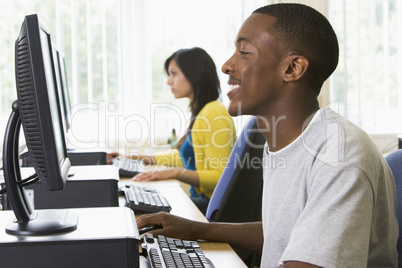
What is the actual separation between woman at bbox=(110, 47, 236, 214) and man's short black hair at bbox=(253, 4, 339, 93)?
1.51 metres

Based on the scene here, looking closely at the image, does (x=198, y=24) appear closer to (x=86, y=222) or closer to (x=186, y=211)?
(x=186, y=211)

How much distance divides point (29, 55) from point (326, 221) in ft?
1.87

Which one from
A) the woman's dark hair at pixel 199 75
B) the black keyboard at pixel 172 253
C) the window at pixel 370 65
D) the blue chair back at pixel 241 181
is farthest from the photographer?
the window at pixel 370 65

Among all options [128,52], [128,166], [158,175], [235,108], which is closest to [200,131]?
[158,175]

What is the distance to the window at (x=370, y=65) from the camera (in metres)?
3.91

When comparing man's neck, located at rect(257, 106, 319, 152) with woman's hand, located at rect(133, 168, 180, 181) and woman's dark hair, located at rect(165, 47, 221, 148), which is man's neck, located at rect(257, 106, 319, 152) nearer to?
woman's hand, located at rect(133, 168, 180, 181)

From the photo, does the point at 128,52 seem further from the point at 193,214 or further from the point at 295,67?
the point at 295,67

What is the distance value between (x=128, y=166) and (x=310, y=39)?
1.86 m

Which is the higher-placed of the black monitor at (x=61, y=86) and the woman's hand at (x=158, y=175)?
the black monitor at (x=61, y=86)

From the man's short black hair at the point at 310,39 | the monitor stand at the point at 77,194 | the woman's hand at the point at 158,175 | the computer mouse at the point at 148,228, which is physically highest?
the man's short black hair at the point at 310,39

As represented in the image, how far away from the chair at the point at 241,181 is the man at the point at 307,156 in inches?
23.0

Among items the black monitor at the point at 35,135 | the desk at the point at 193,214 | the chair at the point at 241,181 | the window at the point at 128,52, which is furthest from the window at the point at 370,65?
the black monitor at the point at 35,135

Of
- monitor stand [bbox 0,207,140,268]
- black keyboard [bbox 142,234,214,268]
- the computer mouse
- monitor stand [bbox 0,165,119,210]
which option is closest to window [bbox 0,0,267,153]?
monitor stand [bbox 0,165,119,210]

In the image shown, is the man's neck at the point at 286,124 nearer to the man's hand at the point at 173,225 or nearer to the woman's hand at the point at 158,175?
the man's hand at the point at 173,225
